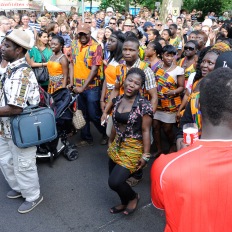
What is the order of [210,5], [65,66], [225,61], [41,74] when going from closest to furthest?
[225,61] → [65,66] → [41,74] → [210,5]

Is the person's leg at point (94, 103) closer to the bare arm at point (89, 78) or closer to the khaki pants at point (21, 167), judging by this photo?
the bare arm at point (89, 78)

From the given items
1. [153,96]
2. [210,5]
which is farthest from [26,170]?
[210,5]

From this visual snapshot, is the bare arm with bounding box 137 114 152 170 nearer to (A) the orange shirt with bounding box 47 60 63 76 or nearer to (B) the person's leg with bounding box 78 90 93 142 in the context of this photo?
(B) the person's leg with bounding box 78 90 93 142

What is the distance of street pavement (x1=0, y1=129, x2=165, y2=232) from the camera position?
10.1 feet

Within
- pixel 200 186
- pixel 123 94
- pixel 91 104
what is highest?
pixel 200 186

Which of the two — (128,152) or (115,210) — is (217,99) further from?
(115,210)

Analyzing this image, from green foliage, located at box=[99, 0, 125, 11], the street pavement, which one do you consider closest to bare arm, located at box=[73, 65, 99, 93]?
the street pavement

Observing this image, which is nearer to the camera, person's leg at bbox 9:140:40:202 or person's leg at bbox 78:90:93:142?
person's leg at bbox 9:140:40:202

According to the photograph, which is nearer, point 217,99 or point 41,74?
point 217,99

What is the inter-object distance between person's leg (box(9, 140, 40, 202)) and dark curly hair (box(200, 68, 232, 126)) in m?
2.23

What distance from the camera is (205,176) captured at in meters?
1.19

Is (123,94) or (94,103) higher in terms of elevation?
(123,94)

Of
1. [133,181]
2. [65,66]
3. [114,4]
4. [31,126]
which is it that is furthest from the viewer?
[114,4]

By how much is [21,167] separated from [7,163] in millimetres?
305
